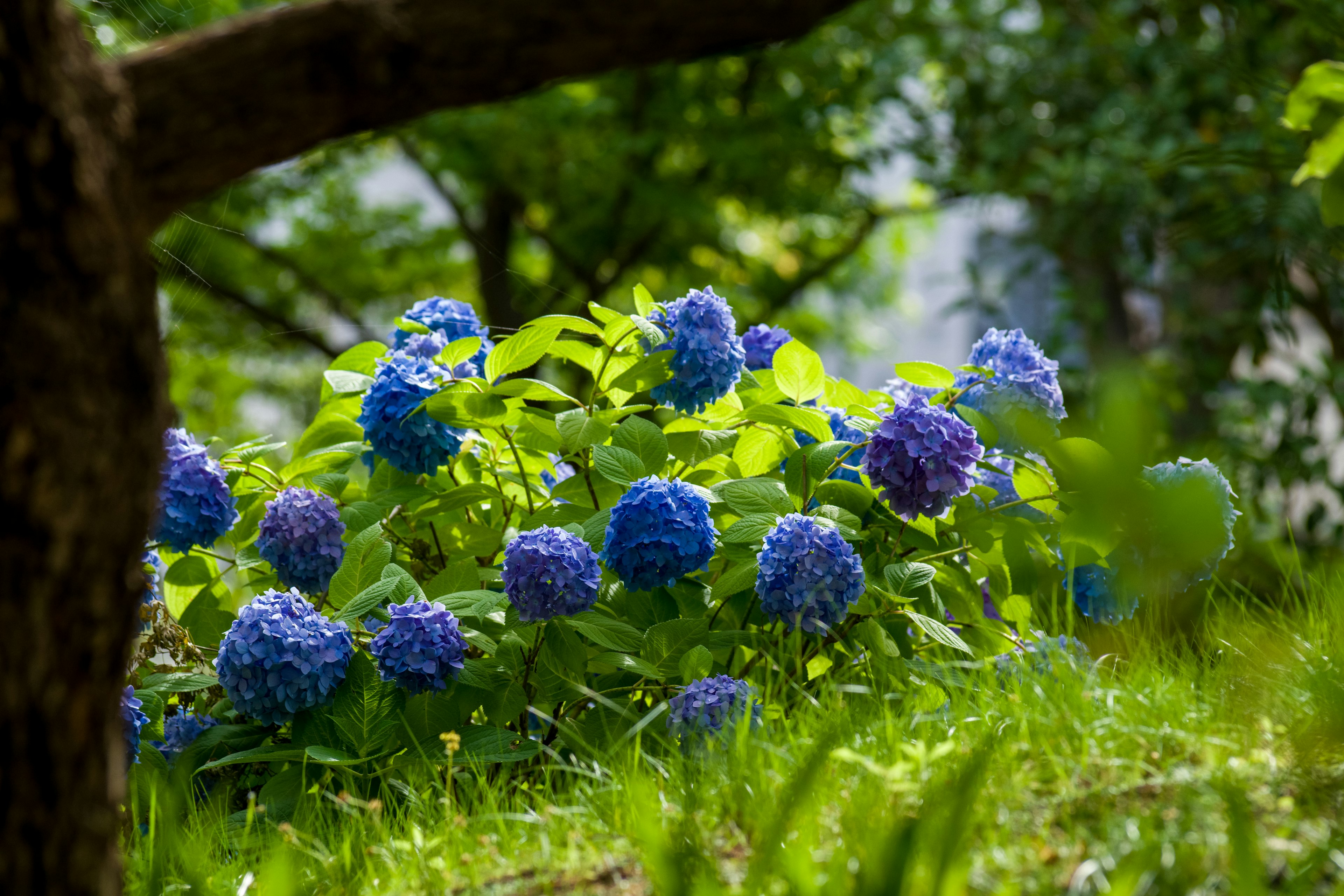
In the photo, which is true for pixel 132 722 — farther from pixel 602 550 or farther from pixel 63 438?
pixel 63 438

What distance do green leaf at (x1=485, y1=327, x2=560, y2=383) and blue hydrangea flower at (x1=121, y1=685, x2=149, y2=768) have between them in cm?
88

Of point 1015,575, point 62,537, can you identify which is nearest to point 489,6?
point 62,537

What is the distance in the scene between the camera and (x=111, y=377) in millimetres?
1009

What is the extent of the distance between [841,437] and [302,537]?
1.20 meters

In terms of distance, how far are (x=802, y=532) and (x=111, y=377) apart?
1.18m

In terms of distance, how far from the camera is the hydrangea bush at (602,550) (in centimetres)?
191

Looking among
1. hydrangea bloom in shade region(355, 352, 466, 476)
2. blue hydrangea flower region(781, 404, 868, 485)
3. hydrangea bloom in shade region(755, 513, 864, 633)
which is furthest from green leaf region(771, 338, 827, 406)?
hydrangea bloom in shade region(355, 352, 466, 476)

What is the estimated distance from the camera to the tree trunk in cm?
95

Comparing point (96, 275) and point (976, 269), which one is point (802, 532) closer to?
point (96, 275)

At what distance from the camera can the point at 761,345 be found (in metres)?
2.73

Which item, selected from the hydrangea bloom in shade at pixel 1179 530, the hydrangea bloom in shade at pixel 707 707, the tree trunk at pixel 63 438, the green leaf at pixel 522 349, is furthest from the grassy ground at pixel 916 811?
the green leaf at pixel 522 349

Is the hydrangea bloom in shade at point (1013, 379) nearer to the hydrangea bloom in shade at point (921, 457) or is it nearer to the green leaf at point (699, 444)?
the hydrangea bloom in shade at point (921, 457)

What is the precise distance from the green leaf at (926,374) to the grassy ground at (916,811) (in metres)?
0.61

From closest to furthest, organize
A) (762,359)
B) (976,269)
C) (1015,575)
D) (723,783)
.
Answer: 1. (723,783)
2. (1015,575)
3. (762,359)
4. (976,269)
